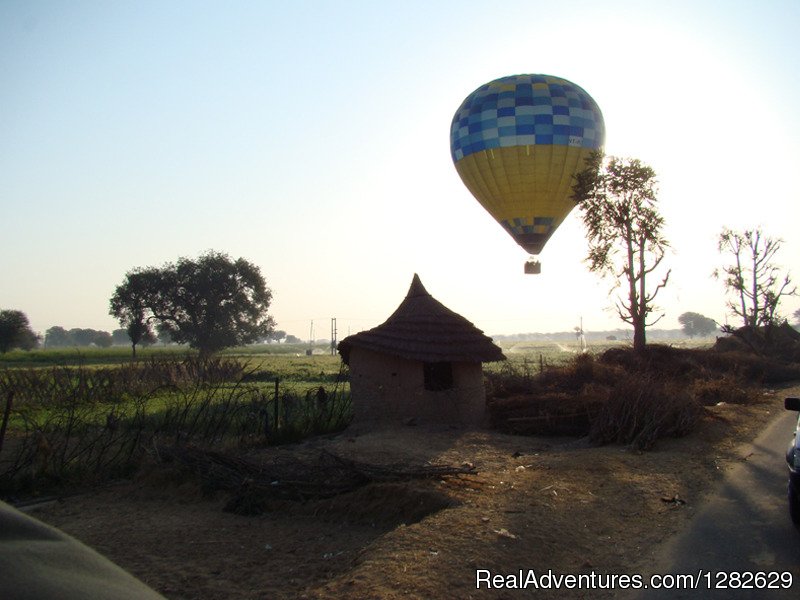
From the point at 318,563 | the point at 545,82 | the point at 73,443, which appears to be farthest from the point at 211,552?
the point at 545,82

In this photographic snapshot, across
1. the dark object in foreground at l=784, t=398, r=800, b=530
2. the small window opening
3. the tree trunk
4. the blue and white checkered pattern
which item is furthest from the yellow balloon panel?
the dark object in foreground at l=784, t=398, r=800, b=530

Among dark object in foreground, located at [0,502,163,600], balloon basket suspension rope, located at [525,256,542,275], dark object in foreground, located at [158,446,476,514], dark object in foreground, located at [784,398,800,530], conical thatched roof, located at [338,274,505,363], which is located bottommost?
dark object in foreground, located at [158,446,476,514]

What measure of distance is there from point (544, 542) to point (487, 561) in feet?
3.20

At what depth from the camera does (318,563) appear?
678 centimetres

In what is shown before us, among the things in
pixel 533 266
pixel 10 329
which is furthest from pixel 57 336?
pixel 533 266

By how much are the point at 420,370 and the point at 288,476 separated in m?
7.30

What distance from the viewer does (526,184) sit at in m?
29.6

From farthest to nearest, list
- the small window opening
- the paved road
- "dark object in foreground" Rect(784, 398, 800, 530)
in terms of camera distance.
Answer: the small window opening < "dark object in foreground" Rect(784, 398, 800, 530) < the paved road

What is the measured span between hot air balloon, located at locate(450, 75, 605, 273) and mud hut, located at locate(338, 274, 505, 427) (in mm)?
13188

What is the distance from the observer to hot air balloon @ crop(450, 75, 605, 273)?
93.7 feet

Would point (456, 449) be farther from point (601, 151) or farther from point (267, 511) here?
point (601, 151)

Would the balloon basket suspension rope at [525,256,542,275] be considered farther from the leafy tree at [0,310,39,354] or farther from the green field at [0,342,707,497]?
the leafy tree at [0,310,39,354]

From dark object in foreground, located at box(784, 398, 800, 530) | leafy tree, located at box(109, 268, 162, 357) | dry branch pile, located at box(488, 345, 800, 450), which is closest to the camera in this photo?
dark object in foreground, located at box(784, 398, 800, 530)

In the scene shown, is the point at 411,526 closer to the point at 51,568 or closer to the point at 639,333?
the point at 51,568
